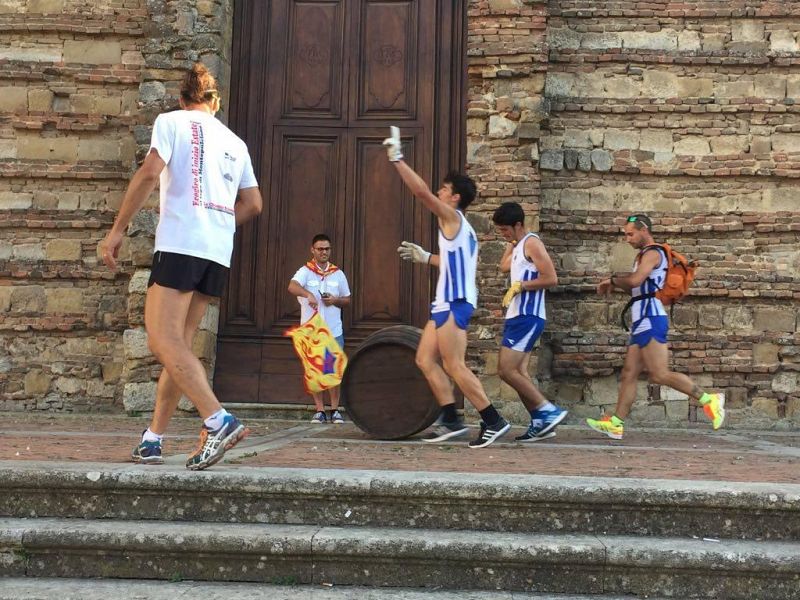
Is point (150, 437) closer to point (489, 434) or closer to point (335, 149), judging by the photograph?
point (489, 434)

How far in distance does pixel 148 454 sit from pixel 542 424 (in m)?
3.49

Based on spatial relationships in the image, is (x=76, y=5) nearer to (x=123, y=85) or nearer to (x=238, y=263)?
(x=123, y=85)

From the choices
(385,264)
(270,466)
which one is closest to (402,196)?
(385,264)

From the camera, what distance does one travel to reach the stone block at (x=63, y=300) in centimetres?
977

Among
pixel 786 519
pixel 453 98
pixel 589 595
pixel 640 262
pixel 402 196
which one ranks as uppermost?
pixel 453 98

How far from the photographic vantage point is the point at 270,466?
4566mm

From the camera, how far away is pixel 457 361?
6664mm

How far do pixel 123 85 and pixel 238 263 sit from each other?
2402mm

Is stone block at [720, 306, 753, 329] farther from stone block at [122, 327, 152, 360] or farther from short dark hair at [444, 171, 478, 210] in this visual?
stone block at [122, 327, 152, 360]

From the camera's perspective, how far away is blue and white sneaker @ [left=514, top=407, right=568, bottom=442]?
717cm

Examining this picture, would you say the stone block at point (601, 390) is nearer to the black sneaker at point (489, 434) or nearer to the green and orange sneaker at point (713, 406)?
the green and orange sneaker at point (713, 406)

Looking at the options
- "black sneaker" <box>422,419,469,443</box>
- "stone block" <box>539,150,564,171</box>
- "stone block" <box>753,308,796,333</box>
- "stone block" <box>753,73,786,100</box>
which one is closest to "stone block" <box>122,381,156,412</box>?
"black sneaker" <box>422,419,469,443</box>

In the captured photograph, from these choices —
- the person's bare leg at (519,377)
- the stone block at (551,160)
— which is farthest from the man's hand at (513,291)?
the stone block at (551,160)

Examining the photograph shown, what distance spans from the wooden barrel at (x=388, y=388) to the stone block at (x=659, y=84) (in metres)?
4.53
